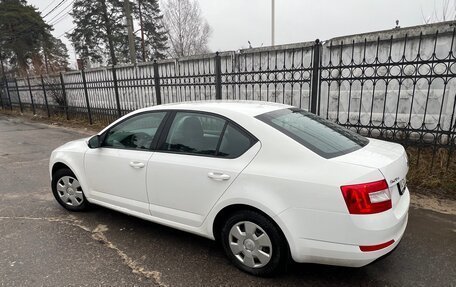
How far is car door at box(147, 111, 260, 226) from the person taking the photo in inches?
99.3

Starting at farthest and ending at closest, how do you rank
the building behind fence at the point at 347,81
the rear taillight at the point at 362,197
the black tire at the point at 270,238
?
the building behind fence at the point at 347,81 < the black tire at the point at 270,238 < the rear taillight at the point at 362,197

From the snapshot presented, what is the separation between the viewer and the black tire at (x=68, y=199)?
3.83 m

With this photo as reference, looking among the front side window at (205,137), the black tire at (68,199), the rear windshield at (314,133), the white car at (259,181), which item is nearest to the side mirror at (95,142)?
the white car at (259,181)

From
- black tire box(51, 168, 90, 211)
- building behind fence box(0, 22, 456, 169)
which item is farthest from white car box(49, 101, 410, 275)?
building behind fence box(0, 22, 456, 169)

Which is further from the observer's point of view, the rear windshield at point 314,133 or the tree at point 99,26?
the tree at point 99,26

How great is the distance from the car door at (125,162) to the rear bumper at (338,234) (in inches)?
62.1

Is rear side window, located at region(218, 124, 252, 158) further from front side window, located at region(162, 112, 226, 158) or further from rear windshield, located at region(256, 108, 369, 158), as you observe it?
rear windshield, located at region(256, 108, 369, 158)

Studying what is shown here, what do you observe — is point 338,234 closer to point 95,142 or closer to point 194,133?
point 194,133

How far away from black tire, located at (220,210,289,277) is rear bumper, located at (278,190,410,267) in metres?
0.10

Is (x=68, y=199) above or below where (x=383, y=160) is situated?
below

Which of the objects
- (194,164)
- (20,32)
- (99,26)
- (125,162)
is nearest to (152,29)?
(99,26)

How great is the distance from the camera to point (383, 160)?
2287mm

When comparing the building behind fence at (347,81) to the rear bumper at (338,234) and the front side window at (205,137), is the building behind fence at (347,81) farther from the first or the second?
the front side window at (205,137)

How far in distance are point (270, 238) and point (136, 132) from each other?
1.90 metres
